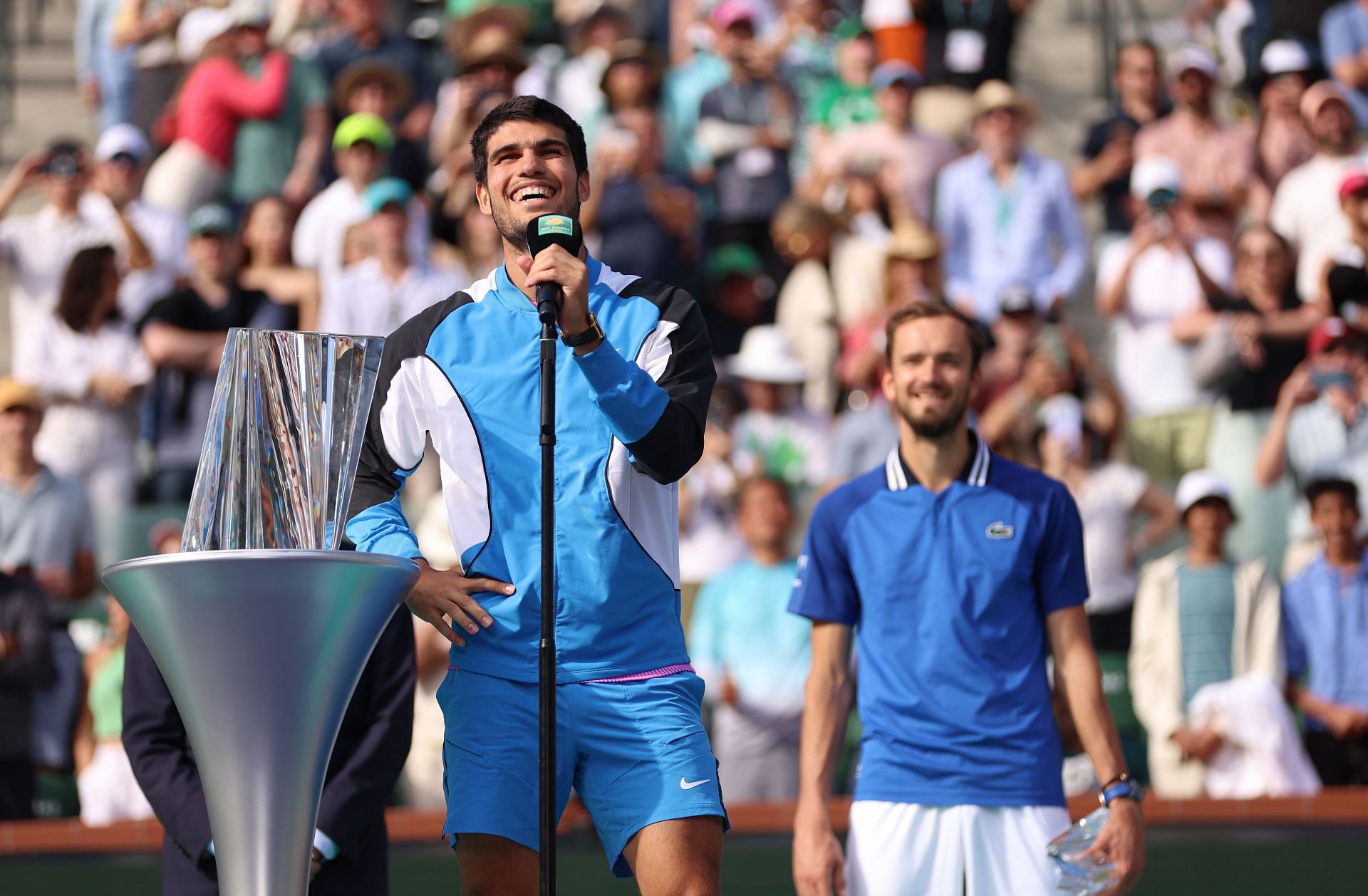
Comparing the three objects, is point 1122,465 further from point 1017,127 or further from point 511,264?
point 511,264

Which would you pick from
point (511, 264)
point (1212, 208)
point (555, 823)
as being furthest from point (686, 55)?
point (555, 823)

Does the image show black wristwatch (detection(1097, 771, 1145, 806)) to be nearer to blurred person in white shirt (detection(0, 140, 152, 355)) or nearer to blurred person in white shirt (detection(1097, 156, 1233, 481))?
blurred person in white shirt (detection(1097, 156, 1233, 481))

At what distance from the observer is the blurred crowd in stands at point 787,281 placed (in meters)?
8.74

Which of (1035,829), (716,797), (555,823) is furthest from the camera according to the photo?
(1035,829)

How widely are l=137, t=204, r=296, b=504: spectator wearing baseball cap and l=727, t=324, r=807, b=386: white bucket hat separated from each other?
2301 mm

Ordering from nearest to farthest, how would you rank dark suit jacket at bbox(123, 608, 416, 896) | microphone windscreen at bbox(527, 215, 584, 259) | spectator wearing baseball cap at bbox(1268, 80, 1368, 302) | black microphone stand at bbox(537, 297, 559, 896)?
black microphone stand at bbox(537, 297, 559, 896) → microphone windscreen at bbox(527, 215, 584, 259) → dark suit jacket at bbox(123, 608, 416, 896) → spectator wearing baseball cap at bbox(1268, 80, 1368, 302)

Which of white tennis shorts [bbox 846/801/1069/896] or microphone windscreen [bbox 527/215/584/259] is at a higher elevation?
microphone windscreen [bbox 527/215/584/259]

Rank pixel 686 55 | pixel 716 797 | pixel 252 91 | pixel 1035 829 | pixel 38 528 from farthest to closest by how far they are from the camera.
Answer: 1. pixel 686 55
2. pixel 252 91
3. pixel 38 528
4. pixel 1035 829
5. pixel 716 797

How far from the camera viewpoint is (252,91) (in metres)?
11.9

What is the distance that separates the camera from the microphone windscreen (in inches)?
138

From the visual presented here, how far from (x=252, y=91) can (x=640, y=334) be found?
857 cm

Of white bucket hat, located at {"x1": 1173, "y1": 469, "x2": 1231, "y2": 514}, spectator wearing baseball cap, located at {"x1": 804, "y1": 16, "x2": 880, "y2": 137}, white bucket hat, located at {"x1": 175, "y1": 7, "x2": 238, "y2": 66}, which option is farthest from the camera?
white bucket hat, located at {"x1": 175, "y1": 7, "x2": 238, "y2": 66}

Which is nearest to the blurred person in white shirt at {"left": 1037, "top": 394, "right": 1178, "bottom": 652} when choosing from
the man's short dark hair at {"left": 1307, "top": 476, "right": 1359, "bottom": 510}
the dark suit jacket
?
the man's short dark hair at {"left": 1307, "top": 476, "right": 1359, "bottom": 510}

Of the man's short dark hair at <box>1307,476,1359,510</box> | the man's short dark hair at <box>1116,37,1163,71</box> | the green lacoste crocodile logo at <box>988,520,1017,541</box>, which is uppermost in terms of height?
the man's short dark hair at <box>1116,37,1163,71</box>
